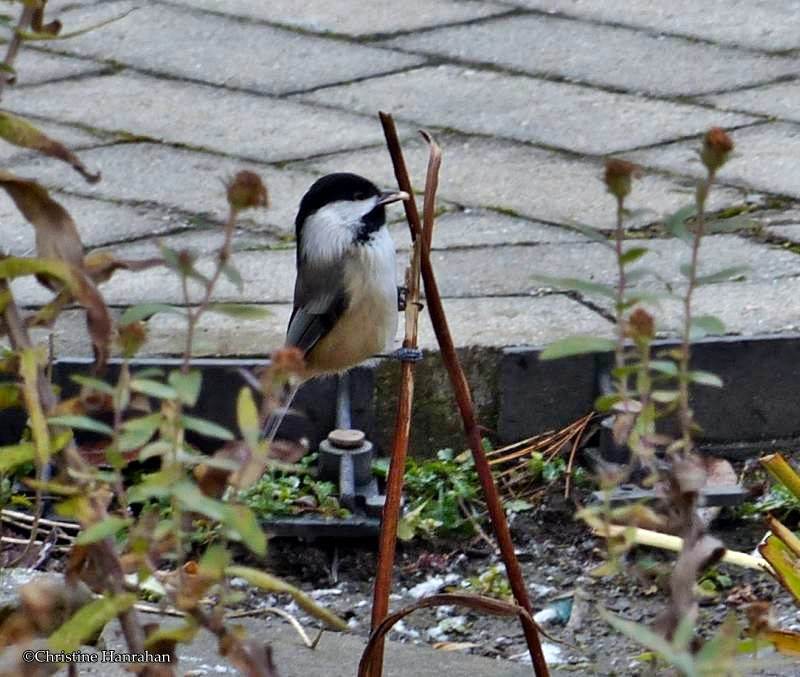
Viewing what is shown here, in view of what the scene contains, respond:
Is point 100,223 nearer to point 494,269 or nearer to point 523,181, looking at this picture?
point 494,269

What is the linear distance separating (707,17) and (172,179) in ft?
7.68

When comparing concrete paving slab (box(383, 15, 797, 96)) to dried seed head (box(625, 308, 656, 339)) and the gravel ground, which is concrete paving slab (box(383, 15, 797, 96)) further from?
dried seed head (box(625, 308, 656, 339))

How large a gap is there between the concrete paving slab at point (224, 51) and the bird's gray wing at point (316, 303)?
2011mm

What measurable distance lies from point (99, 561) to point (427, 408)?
2.00 metres

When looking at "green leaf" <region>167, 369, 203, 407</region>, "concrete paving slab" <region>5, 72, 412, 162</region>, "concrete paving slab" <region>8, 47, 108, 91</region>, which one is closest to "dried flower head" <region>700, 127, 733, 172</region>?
"green leaf" <region>167, 369, 203, 407</region>

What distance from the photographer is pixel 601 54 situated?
5453mm

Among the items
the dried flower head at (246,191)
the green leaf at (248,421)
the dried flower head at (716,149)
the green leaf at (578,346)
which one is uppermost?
the dried flower head at (716,149)

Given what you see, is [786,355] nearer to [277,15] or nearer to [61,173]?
[61,173]

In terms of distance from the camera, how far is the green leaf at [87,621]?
1.13 m

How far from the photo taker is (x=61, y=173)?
14.5 ft

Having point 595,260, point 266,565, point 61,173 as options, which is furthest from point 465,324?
point 61,173

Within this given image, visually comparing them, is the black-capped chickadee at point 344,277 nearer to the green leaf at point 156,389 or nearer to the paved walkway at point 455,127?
the paved walkway at point 455,127

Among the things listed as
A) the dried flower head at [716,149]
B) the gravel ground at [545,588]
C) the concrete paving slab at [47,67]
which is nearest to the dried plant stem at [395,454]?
the dried flower head at [716,149]

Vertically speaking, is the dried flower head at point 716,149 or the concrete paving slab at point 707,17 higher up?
the concrete paving slab at point 707,17
